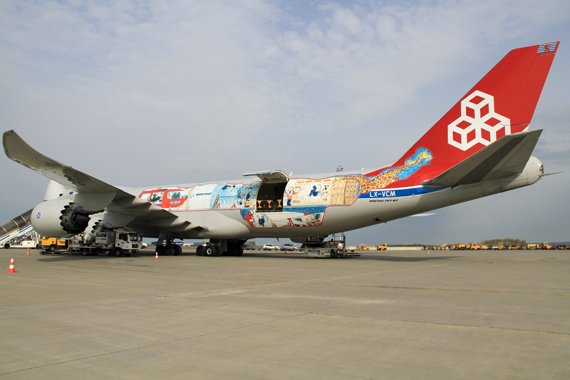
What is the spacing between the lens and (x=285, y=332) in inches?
205

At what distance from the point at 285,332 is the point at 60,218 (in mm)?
19158

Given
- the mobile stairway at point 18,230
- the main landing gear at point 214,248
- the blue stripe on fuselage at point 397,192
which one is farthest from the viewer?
the mobile stairway at point 18,230

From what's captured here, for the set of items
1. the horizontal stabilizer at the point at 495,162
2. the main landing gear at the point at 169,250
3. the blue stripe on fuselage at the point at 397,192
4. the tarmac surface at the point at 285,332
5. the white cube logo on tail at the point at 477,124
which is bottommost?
the tarmac surface at the point at 285,332

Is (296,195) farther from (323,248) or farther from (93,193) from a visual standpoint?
(93,193)

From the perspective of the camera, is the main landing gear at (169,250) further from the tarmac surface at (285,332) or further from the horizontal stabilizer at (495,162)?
the tarmac surface at (285,332)

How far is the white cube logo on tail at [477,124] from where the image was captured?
1705cm

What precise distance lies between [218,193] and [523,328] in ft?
67.9

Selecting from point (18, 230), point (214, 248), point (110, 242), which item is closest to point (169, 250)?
point (214, 248)

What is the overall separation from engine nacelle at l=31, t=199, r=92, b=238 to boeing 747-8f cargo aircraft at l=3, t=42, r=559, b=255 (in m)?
0.05

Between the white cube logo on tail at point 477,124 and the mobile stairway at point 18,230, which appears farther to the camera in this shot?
the mobile stairway at point 18,230

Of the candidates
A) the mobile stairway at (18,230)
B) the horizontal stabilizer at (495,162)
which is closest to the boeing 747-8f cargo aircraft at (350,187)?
the horizontal stabilizer at (495,162)

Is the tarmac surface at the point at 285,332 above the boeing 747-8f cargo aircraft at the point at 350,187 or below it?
below

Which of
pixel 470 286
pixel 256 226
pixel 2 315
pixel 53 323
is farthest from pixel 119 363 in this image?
pixel 256 226

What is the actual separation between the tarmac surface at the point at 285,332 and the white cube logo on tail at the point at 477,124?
923cm
